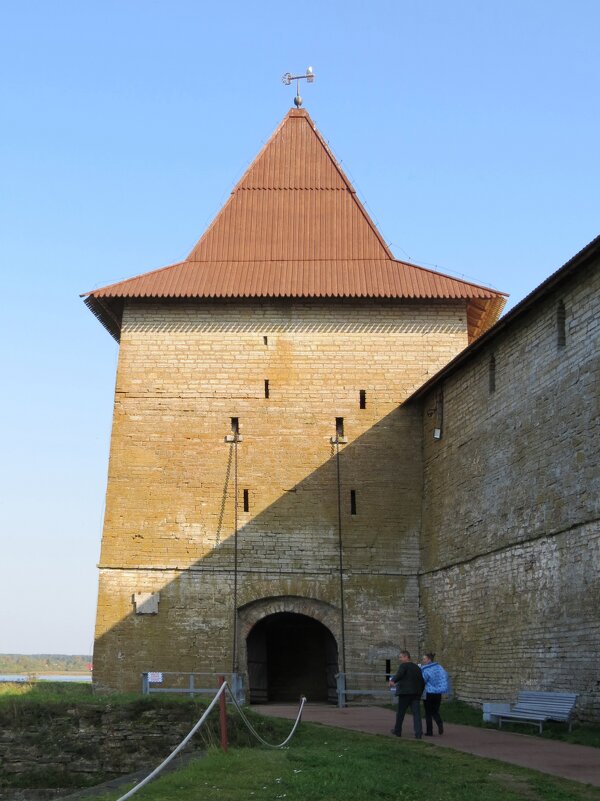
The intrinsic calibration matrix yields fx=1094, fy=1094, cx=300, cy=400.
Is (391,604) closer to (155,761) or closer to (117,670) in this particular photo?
(117,670)

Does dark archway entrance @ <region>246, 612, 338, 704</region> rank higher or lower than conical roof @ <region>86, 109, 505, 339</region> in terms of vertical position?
lower

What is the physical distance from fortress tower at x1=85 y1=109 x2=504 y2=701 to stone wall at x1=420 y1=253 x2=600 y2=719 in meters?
1.38

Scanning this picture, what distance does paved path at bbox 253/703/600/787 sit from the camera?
1055 centimetres

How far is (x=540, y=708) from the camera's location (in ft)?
48.2

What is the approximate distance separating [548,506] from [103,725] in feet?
23.9

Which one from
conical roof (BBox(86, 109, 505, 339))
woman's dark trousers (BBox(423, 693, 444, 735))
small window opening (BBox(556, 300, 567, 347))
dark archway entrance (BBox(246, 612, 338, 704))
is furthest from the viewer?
dark archway entrance (BBox(246, 612, 338, 704))

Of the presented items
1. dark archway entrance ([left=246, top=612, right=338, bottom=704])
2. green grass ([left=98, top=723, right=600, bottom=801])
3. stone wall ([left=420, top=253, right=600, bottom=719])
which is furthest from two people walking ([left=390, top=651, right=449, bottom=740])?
dark archway entrance ([left=246, top=612, right=338, bottom=704])

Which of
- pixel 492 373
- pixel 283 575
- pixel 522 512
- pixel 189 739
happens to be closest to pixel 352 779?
pixel 189 739

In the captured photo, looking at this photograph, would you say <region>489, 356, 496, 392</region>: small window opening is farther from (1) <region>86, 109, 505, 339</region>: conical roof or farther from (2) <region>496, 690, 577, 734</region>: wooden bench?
(2) <region>496, 690, 577, 734</region>: wooden bench

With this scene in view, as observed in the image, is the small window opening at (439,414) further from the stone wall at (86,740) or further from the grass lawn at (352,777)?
the grass lawn at (352,777)

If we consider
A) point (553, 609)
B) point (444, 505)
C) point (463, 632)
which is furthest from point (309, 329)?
point (553, 609)

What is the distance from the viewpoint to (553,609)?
53.3 feet

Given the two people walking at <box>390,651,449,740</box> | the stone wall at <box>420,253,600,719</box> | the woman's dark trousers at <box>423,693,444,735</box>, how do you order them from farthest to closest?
the stone wall at <box>420,253,600,719</box> < the woman's dark trousers at <box>423,693,444,735</box> < the two people walking at <box>390,651,449,740</box>

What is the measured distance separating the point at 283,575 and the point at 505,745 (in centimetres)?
1049
